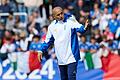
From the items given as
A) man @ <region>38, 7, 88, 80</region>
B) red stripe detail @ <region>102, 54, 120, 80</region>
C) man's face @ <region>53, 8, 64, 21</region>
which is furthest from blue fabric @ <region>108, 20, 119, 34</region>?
man's face @ <region>53, 8, 64, 21</region>

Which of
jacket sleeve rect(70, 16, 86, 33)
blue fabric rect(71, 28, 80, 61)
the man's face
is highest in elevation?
the man's face

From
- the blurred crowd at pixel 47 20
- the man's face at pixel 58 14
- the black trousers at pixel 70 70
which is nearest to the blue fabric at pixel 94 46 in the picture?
the blurred crowd at pixel 47 20

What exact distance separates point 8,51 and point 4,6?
153 inches

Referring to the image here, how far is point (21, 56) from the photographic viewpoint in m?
15.1

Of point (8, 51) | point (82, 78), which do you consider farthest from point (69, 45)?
point (8, 51)

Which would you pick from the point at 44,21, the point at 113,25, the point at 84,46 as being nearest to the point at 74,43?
the point at 84,46

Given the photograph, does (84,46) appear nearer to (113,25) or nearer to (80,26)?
(113,25)

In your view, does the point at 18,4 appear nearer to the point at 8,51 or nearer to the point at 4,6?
the point at 4,6

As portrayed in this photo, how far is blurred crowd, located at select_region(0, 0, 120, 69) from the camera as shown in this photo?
1766cm

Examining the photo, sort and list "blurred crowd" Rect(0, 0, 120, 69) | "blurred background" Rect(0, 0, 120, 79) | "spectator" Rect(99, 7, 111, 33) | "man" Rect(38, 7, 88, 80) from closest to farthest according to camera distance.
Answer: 1. "man" Rect(38, 7, 88, 80)
2. "blurred background" Rect(0, 0, 120, 79)
3. "blurred crowd" Rect(0, 0, 120, 69)
4. "spectator" Rect(99, 7, 111, 33)

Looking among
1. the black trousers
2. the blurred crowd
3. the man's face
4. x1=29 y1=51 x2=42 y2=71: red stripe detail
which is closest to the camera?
the man's face

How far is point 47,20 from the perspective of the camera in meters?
19.6

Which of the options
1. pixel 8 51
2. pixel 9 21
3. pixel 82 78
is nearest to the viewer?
pixel 82 78

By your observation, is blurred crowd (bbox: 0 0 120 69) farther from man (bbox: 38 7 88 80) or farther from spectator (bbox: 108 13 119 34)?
man (bbox: 38 7 88 80)
